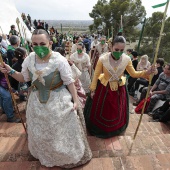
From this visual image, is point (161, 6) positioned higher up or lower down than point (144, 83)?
higher up

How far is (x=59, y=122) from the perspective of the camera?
205 centimetres

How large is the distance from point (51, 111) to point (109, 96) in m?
1.13

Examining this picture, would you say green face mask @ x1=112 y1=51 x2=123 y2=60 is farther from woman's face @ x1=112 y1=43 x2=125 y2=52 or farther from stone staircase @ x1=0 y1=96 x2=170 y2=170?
stone staircase @ x1=0 y1=96 x2=170 y2=170

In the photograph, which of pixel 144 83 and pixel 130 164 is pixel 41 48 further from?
pixel 144 83

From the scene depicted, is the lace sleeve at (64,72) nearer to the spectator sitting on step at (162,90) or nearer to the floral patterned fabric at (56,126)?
the floral patterned fabric at (56,126)

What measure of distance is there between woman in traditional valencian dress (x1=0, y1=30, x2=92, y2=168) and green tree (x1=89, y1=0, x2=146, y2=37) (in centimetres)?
2286

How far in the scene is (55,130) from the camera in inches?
80.5

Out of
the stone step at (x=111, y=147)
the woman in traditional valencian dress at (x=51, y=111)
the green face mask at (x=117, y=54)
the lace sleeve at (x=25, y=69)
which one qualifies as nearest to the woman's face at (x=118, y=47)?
the green face mask at (x=117, y=54)

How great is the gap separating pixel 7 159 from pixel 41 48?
1456 mm

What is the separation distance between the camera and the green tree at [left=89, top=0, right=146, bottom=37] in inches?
947

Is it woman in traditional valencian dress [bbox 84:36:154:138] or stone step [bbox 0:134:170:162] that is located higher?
woman in traditional valencian dress [bbox 84:36:154:138]

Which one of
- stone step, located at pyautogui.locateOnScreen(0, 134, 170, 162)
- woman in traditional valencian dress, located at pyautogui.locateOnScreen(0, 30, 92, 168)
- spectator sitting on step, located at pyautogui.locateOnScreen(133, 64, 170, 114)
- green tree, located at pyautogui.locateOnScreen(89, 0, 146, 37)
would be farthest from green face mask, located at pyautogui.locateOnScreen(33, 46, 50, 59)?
green tree, located at pyautogui.locateOnScreen(89, 0, 146, 37)

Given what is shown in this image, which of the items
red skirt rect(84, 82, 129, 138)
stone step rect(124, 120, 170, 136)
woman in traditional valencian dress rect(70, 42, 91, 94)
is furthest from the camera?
woman in traditional valencian dress rect(70, 42, 91, 94)

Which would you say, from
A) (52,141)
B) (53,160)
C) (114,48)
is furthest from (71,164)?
(114,48)
